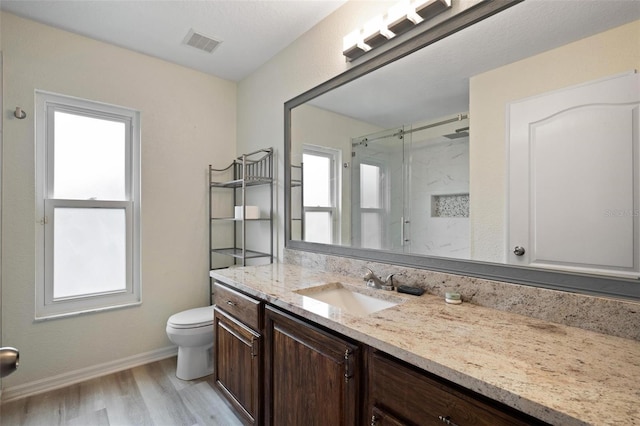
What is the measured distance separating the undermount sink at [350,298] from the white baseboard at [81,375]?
1.81 m

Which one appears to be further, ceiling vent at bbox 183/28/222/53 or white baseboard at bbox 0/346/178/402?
ceiling vent at bbox 183/28/222/53

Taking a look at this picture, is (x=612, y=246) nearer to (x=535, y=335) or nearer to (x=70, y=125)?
(x=535, y=335)

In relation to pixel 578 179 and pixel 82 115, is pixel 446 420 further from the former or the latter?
pixel 82 115

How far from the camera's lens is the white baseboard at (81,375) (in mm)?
1988

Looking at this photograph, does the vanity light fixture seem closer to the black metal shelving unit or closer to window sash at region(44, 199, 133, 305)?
the black metal shelving unit

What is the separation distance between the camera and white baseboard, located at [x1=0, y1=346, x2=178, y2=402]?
1.99 m

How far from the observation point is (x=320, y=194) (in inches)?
83.5

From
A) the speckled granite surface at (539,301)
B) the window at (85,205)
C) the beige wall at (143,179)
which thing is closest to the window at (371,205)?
the speckled granite surface at (539,301)

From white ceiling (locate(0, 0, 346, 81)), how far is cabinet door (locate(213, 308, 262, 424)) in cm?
192

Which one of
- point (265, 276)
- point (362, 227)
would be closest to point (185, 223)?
point (265, 276)

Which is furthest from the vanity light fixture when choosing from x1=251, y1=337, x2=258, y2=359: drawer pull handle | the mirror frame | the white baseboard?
the white baseboard

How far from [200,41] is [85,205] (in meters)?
1.52

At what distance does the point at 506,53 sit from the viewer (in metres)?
1.19

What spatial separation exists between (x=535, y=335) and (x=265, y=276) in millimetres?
1335
